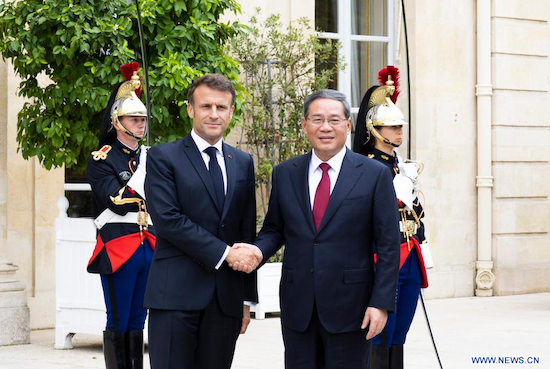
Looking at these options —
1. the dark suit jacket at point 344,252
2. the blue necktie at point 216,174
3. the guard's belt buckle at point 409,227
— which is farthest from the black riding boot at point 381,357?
the blue necktie at point 216,174

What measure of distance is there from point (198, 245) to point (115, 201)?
166cm

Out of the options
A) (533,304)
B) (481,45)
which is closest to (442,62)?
(481,45)

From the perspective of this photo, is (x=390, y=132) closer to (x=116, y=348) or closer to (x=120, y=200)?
(x=120, y=200)

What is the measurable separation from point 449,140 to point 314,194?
7.20m

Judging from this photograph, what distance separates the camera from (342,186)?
393cm

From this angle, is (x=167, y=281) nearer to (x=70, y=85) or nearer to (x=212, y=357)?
(x=212, y=357)

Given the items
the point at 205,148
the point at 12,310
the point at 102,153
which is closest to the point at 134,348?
Answer: the point at 102,153

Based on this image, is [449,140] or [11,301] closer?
[11,301]

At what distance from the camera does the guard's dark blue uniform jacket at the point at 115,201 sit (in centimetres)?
543

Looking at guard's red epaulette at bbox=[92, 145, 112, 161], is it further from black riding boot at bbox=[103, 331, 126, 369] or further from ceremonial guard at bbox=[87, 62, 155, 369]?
black riding boot at bbox=[103, 331, 126, 369]

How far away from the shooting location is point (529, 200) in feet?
37.4

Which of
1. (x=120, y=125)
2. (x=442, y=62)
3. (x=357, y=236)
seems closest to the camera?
(x=357, y=236)

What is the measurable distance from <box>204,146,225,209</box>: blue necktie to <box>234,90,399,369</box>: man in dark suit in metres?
0.21

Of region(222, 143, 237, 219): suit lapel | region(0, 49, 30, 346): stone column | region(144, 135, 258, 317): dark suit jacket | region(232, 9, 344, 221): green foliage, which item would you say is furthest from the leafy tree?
region(144, 135, 258, 317): dark suit jacket
